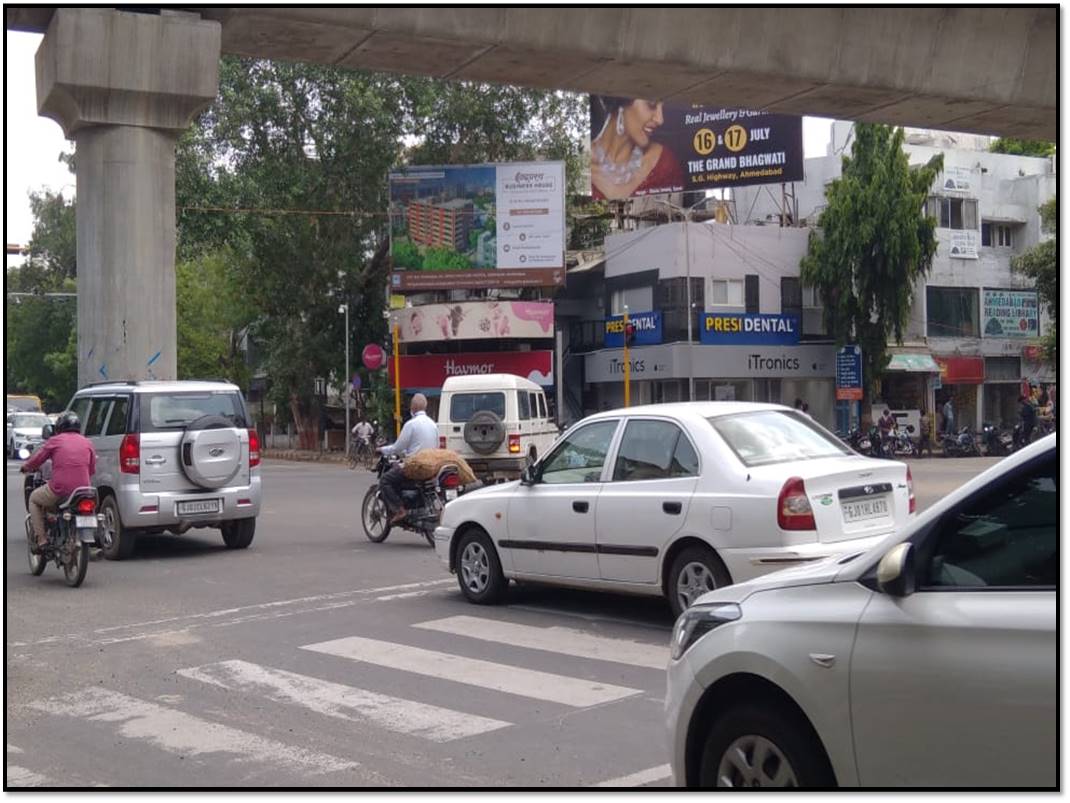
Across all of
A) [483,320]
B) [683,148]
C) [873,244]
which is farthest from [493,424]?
[683,148]

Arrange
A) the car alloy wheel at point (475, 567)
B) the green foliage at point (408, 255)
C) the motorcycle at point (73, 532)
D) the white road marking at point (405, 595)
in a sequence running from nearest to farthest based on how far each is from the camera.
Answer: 1. the car alloy wheel at point (475, 567)
2. the white road marking at point (405, 595)
3. the motorcycle at point (73, 532)
4. the green foliage at point (408, 255)

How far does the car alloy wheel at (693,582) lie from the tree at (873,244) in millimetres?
32293

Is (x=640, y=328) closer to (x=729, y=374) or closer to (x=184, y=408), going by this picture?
(x=729, y=374)

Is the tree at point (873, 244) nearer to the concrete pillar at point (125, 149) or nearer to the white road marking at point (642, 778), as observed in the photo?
the concrete pillar at point (125, 149)

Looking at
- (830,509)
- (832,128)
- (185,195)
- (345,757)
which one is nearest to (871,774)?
(345,757)

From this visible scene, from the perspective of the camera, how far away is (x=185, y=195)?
116ft

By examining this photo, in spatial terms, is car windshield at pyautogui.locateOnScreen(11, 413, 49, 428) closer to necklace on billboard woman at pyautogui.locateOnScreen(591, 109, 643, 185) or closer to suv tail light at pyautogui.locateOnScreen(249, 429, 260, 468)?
necklace on billboard woman at pyautogui.locateOnScreen(591, 109, 643, 185)

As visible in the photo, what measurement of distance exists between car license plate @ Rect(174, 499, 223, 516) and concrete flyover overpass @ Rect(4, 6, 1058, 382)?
11.4 ft

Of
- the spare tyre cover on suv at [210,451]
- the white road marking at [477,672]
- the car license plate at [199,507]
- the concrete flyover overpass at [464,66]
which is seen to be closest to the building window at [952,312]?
the concrete flyover overpass at [464,66]

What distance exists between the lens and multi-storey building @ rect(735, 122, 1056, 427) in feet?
145

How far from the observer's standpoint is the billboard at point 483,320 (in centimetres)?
4219

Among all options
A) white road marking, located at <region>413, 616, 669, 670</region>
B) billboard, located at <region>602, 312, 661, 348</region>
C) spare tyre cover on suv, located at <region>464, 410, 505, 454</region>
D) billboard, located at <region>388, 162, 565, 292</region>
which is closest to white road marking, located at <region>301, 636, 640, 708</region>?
white road marking, located at <region>413, 616, 669, 670</region>

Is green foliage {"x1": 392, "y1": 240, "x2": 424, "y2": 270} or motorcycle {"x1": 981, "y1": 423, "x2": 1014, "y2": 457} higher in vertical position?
green foliage {"x1": 392, "y1": 240, "x2": 424, "y2": 270}

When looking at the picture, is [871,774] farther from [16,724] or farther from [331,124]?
[331,124]
